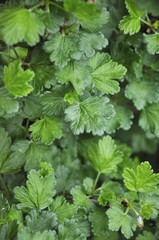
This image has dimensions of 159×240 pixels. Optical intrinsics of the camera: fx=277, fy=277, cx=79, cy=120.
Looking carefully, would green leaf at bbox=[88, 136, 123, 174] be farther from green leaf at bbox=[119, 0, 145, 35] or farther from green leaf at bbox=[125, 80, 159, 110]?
green leaf at bbox=[119, 0, 145, 35]

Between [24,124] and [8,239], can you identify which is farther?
[24,124]

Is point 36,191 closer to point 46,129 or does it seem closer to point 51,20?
point 46,129

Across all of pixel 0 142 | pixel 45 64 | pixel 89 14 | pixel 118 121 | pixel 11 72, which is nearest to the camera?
pixel 89 14

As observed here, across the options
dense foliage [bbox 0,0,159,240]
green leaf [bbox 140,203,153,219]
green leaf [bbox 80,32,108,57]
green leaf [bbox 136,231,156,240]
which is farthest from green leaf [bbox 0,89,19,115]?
green leaf [bbox 136,231,156,240]

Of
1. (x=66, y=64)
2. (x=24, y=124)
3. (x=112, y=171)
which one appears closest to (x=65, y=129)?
(x=24, y=124)

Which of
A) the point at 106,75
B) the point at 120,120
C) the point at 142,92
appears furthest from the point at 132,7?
the point at 120,120

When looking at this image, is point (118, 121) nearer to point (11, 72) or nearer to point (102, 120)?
point (102, 120)
